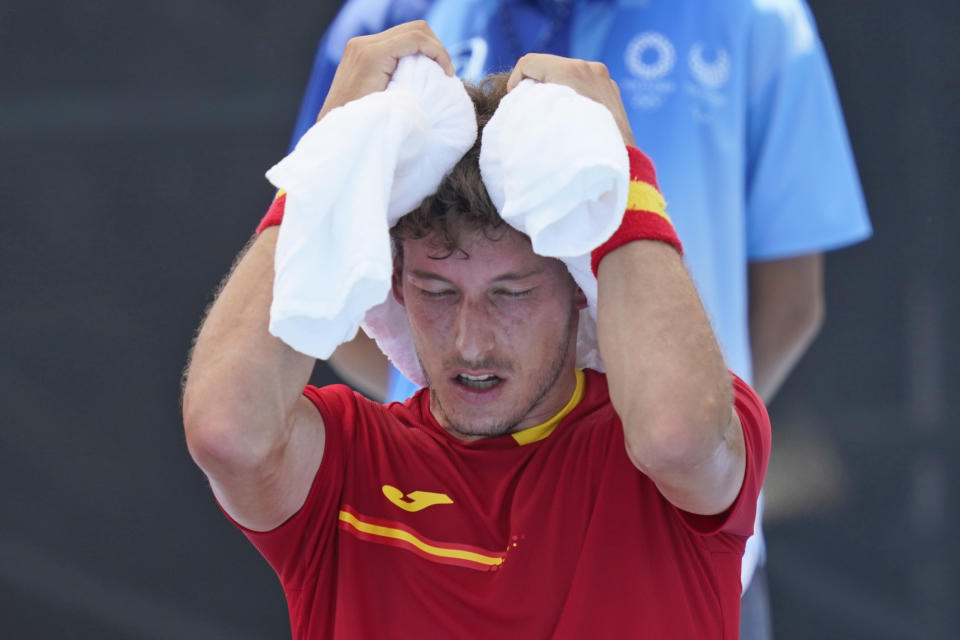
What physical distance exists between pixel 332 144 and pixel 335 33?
931 mm

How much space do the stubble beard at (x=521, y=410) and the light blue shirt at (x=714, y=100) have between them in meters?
0.46

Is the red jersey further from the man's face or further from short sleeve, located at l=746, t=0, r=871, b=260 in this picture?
short sleeve, located at l=746, t=0, r=871, b=260

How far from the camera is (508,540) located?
4.26 feet

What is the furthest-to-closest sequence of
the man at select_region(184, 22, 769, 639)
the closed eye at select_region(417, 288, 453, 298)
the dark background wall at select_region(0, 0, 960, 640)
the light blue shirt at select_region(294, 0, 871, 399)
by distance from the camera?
1. the dark background wall at select_region(0, 0, 960, 640)
2. the light blue shirt at select_region(294, 0, 871, 399)
3. the closed eye at select_region(417, 288, 453, 298)
4. the man at select_region(184, 22, 769, 639)

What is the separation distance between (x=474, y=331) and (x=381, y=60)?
0.30 metres

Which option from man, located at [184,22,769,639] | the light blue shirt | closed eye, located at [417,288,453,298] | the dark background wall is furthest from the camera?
the dark background wall

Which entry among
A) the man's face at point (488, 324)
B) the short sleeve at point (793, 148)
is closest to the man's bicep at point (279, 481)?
the man's face at point (488, 324)

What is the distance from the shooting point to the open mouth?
1.32 meters

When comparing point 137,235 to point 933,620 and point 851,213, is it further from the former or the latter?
point 933,620

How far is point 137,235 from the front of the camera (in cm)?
248

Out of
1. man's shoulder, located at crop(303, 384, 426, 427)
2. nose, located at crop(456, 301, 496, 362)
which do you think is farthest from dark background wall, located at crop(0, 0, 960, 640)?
nose, located at crop(456, 301, 496, 362)

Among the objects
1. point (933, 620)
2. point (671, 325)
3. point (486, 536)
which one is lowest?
point (933, 620)

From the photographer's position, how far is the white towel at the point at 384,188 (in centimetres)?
110

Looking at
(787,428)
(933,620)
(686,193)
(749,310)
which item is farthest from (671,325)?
(933,620)
